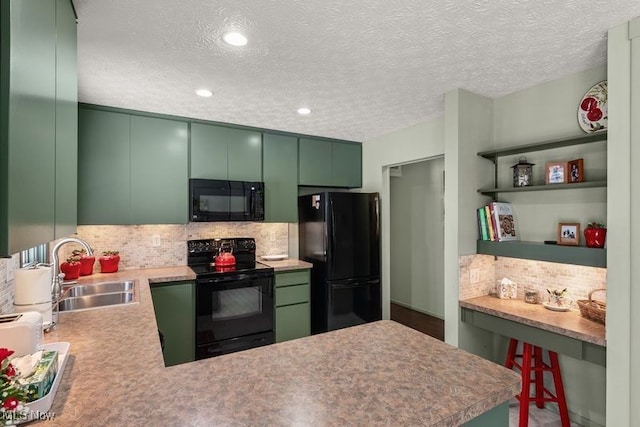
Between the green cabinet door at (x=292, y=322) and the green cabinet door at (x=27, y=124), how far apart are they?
8.22 feet

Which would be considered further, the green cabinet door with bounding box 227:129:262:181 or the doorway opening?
the doorway opening

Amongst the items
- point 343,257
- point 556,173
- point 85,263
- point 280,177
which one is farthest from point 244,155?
point 556,173

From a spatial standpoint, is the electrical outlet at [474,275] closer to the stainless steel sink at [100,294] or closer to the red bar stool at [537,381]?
the red bar stool at [537,381]

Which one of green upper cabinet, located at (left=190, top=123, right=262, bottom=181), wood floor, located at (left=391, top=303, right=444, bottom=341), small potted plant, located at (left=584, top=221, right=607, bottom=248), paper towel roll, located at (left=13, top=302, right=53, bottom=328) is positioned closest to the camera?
paper towel roll, located at (left=13, top=302, right=53, bottom=328)

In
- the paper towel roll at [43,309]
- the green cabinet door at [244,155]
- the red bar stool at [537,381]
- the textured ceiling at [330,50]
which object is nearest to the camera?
the paper towel roll at [43,309]

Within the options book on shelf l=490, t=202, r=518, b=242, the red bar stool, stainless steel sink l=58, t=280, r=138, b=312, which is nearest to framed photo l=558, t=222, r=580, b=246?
book on shelf l=490, t=202, r=518, b=242

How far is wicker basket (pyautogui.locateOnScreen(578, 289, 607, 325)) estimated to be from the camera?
6.43 ft

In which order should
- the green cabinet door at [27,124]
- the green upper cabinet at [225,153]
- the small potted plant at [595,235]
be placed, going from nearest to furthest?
the green cabinet door at [27,124] < the small potted plant at [595,235] < the green upper cabinet at [225,153]

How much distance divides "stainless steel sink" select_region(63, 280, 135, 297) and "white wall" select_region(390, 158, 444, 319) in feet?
11.9

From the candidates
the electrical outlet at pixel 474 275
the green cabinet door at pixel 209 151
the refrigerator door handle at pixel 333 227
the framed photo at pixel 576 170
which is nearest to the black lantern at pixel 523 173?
the framed photo at pixel 576 170

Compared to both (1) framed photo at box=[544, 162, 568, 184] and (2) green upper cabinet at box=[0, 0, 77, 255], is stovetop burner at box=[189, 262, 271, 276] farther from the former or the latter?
(1) framed photo at box=[544, 162, 568, 184]

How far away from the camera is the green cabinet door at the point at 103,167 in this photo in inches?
109

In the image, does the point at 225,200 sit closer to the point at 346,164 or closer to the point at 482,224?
the point at 346,164

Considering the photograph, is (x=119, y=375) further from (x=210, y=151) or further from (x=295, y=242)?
(x=295, y=242)
